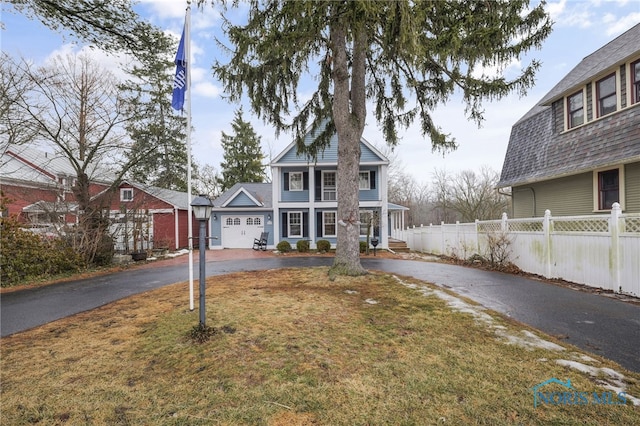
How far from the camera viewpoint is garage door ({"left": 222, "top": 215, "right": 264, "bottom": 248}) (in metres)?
18.5

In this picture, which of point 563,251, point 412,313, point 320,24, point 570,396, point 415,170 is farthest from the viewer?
point 415,170

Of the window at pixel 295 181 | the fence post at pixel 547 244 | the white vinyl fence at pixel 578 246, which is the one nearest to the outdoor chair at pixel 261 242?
the window at pixel 295 181

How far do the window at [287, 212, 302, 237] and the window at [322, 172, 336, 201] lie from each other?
1.97 m

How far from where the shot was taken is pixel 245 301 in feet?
17.4

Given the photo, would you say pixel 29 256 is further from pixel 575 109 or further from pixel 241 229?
pixel 575 109

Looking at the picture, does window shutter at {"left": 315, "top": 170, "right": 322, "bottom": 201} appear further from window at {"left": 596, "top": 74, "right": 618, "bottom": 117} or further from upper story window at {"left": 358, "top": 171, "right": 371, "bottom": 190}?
window at {"left": 596, "top": 74, "right": 618, "bottom": 117}

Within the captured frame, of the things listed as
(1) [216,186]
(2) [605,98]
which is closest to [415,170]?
(1) [216,186]

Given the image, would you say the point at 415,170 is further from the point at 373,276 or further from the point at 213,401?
the point at 213,401

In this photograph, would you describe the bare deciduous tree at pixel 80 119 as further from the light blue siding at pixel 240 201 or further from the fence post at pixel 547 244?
the fence post at pixel 547 244

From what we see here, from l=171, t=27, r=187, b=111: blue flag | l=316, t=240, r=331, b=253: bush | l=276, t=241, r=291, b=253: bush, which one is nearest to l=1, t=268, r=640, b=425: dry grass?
l=171, t=27, r=187, b=111: blue flag

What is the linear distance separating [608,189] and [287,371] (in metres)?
10.9

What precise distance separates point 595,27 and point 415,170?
29.0 meters

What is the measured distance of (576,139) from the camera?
9.52 m

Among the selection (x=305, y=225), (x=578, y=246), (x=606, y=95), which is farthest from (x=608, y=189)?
(x=305, y=225)
